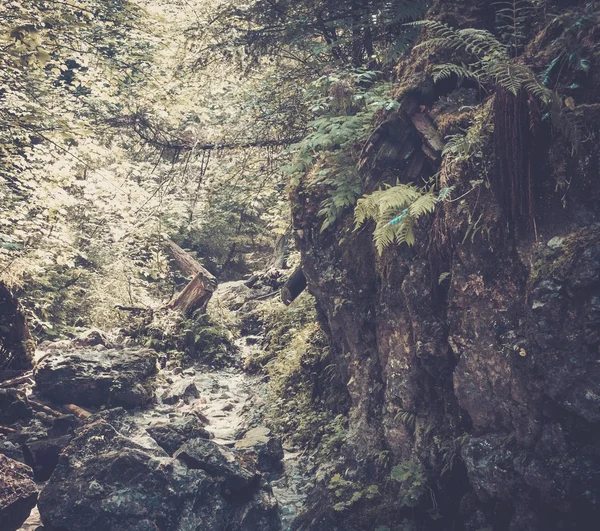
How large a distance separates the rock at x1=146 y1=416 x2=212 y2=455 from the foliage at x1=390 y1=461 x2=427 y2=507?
3264 mm

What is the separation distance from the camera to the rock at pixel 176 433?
24.5 ft

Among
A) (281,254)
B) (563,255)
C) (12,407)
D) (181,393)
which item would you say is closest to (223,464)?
(181,393)

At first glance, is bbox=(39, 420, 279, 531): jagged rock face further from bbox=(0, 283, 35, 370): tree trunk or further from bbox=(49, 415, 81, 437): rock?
bbox=(0, 283, 35, 370): tree trunk

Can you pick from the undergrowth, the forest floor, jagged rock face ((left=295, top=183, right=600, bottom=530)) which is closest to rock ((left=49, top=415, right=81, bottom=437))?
the forest floor

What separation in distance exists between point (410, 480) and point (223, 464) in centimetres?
235

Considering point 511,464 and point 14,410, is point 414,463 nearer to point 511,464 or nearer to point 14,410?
point 511,464

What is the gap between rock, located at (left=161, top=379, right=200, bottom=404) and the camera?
33.3 ft

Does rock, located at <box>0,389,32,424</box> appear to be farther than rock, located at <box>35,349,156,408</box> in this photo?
No

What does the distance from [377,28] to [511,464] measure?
6338mm

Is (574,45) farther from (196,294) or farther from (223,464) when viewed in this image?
(196,294)

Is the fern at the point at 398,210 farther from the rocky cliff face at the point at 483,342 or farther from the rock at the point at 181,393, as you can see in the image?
the rock at the point at 181,393

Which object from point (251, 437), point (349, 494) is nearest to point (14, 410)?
point (251, 437)

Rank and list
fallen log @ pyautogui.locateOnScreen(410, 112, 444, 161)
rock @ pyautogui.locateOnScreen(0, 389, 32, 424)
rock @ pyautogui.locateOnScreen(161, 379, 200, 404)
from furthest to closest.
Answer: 1. rock @ pyautogui.locateOnScreen(161, 379, 200, 404)
2. rock @ pyautogui.locateOnScreen(0, 389, 32, 424)
3. fallen log @ pyautogui.locateOnScreen(410, 112, 444, 161)

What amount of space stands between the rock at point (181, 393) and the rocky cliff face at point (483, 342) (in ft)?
14.8
